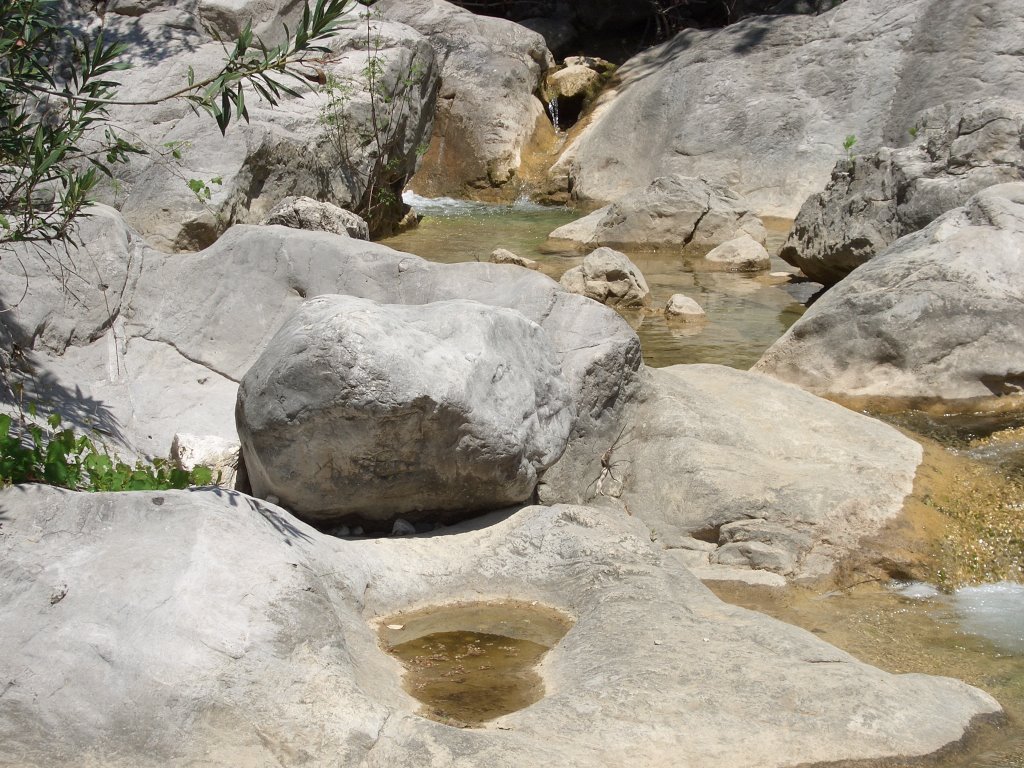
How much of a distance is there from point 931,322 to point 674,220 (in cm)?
580

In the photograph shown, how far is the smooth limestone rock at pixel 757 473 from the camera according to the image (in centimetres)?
524

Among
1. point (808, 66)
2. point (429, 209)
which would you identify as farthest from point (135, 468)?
point (808, 66)

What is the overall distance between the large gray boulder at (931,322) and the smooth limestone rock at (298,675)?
377 cm

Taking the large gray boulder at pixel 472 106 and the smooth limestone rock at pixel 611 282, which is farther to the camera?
the large gray boulder at pixel 472 106

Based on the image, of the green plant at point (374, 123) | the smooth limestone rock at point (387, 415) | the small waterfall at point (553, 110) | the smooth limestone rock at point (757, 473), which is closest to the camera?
the smooth limestone rock at point (387, 415)

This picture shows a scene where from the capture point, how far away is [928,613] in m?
4.84

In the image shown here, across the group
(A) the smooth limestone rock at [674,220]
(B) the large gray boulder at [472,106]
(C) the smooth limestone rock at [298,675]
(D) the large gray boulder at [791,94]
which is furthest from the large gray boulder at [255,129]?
(C) the smooth limestone rock at [298,675]

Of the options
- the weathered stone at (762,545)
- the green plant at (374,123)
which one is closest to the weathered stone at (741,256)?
the green plant at (374,123)

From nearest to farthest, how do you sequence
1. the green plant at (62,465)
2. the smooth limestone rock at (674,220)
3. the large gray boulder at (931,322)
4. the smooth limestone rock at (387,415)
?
the green plant at (62,465) < the smooth limestone rock at (387,415) < the large gray boulder at (931,322) < the smooth limestone rock at (674,220)

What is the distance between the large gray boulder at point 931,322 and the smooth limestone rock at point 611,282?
2.55 m

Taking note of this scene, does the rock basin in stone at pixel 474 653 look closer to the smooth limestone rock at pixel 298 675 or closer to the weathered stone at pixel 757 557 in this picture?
the smooth limestone rock at pixel 298 675

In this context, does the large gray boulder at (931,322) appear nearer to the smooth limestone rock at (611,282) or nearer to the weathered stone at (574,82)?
the smooth limestone rock at (611,282)

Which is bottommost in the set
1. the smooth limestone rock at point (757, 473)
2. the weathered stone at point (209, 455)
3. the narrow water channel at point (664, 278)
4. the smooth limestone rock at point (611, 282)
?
the narrow water channel at point (664, 278)

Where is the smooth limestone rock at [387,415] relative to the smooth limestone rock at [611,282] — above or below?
above
